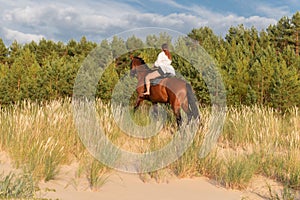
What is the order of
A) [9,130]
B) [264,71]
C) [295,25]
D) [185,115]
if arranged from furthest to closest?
[295,25]
[264,71]
[185,115]
[9,130]

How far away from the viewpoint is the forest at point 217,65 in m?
17.2

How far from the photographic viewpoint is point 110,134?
6363 millimetres

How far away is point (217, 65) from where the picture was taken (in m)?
17.3

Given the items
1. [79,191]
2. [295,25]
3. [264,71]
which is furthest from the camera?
[295,25]

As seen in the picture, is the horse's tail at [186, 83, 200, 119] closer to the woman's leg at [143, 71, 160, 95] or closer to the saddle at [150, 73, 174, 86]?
the saddle at [150, 73, 174, 86]

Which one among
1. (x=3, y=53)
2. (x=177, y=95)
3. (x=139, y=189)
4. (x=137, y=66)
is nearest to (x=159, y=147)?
(x=139, y=189)

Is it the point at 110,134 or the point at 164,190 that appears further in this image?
the point at 110,134

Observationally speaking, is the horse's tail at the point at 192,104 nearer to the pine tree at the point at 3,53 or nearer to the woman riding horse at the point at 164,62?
the woman riding horse at the point at 164,62

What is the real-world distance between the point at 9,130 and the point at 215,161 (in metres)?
3.65

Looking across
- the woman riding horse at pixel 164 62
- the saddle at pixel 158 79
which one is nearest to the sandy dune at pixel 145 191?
the saddle at pixel 158 79

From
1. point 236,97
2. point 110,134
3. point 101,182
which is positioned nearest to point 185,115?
point 110,134

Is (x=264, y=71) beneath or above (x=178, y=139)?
above

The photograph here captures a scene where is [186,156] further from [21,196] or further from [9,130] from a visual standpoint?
[9,130]

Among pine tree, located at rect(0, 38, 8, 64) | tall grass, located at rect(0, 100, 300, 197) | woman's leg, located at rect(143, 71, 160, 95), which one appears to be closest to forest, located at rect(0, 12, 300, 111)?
pine tree, located at rect(0, 38, 8, 64)
